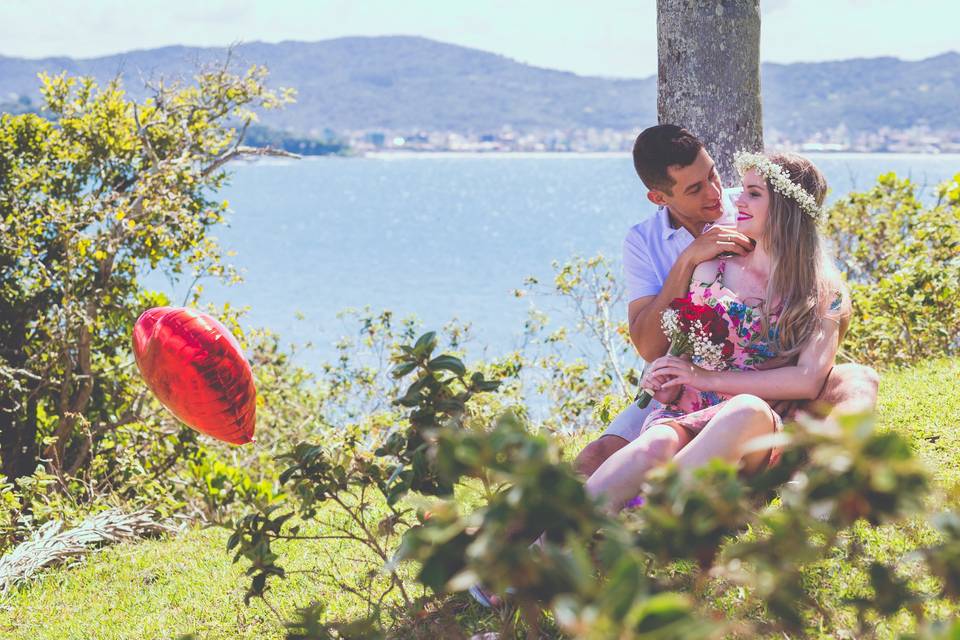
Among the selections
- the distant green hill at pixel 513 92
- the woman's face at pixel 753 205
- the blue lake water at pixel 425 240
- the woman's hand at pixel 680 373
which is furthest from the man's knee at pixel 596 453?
the distant green hill at pixel 513 92

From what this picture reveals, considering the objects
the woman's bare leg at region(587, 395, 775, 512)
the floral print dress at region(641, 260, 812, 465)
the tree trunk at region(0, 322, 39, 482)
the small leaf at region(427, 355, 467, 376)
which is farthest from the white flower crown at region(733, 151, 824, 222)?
the tree trunk at region(0, 322, 39, 482)

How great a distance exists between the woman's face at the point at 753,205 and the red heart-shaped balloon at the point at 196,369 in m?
1.98

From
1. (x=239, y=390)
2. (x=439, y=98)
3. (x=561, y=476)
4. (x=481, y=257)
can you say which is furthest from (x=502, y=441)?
(x=439, y=98)

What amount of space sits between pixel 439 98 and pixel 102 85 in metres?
115

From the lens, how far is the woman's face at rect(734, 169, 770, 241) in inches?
146

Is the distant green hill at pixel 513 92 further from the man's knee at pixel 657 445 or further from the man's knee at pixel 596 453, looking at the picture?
the man's knee at pixel 657 445

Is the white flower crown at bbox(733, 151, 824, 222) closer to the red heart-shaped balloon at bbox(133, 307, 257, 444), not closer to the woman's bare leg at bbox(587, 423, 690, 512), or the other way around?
the woman's bare leg at bbox(587, 423, 690, 512)

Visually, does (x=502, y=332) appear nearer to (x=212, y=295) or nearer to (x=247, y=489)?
(x=247, y=489)

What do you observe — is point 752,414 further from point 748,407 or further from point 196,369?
point 196,369

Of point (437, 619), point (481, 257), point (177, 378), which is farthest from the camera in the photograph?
point (481, 257)

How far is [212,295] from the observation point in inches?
1435

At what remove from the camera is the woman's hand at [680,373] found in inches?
140

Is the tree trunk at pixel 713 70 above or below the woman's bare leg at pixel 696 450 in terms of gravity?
above

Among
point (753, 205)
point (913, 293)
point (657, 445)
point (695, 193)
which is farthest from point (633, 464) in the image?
point (913, 293)
